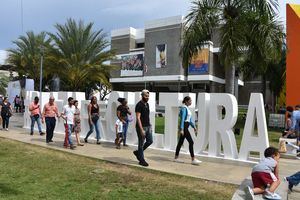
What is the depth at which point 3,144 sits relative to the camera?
13031 mm

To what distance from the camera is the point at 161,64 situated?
57.8 meters

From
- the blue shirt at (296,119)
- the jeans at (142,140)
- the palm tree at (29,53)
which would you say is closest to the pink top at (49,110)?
the jeans at (142,140)

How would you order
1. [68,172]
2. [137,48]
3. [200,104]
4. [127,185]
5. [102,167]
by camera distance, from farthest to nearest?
1. [137,48]
2. [200,104]
3. [102,167]
4. [68,172]
5. [127,185]

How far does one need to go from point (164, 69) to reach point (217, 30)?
40562mm

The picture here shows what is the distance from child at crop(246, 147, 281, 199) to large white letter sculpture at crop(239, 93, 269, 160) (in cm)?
309

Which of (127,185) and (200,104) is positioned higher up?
(200,104)

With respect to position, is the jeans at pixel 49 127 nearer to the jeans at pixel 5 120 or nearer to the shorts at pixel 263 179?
the jeans at pixel 5 120

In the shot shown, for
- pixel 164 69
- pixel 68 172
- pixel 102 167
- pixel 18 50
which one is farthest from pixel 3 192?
pixel 164 69

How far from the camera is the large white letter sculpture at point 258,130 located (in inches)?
395

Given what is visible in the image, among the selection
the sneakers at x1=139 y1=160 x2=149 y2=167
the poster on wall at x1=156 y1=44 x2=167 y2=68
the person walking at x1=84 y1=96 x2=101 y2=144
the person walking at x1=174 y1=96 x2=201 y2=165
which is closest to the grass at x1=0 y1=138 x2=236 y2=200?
the sneakers at x1=139 y1=160 x2=149 y2=167

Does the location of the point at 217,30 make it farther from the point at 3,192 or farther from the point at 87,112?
the point at 3,192

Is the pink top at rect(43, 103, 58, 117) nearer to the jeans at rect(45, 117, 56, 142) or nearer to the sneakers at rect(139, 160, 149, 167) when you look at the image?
the jeans at rect(45, 117, 56, 142)

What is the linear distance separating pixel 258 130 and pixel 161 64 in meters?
48.1

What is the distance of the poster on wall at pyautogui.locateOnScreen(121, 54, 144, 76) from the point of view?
201 ft
